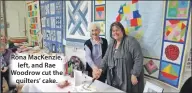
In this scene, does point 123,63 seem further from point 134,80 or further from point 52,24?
point 52,24

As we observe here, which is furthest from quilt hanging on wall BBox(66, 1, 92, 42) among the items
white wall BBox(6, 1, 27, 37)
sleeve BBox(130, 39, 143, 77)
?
white wall BBox(6, 1, 27, 37)

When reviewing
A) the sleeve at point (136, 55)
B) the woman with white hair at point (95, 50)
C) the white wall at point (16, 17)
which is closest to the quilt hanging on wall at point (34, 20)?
the white wall at point (16, 17)

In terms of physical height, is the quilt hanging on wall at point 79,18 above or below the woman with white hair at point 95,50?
above

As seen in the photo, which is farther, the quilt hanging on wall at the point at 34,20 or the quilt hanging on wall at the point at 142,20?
the quilt hanging on wall at the point at 142,20

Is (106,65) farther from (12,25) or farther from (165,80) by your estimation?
(12,25)

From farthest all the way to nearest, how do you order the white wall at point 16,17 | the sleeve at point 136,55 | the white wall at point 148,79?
the sleeve at point 136,55, the white wall at point 148,79, the white wall at point 16,17

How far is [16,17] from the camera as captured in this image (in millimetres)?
339

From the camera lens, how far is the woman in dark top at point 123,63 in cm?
61

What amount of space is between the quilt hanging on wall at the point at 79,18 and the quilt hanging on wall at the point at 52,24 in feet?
0.11

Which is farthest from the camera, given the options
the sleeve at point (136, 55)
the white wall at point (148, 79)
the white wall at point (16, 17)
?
the sleeve at point (136, 55)

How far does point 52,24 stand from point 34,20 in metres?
0.15

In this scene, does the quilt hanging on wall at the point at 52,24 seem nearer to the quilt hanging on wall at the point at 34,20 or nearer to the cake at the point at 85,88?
the quilt hanging on wall at the point at 34,20

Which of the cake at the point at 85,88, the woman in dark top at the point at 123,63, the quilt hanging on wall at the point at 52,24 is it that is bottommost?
the cake at the point at 85,88

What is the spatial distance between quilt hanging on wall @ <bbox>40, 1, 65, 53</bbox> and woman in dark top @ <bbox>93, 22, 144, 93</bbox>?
0.20 m
